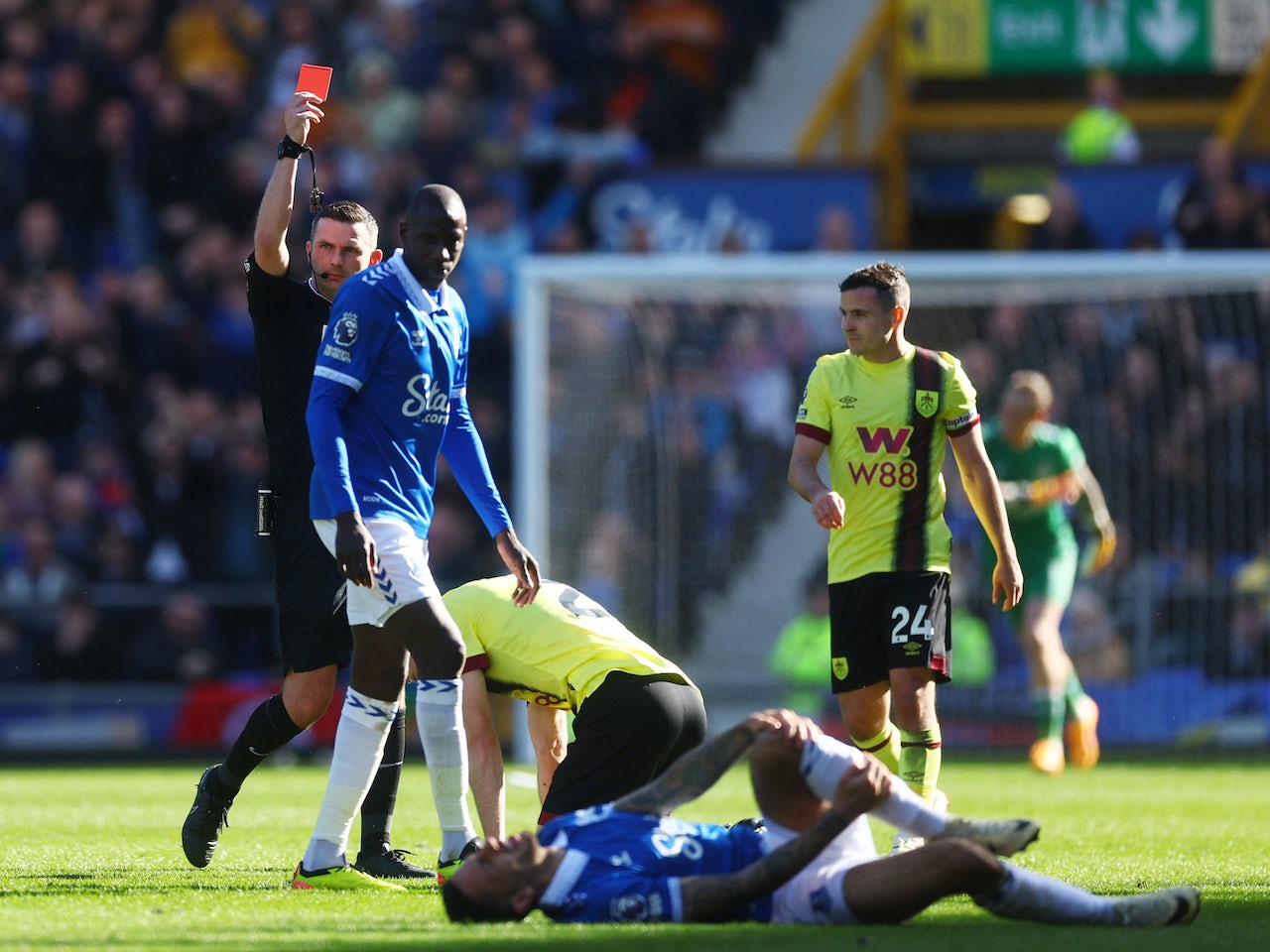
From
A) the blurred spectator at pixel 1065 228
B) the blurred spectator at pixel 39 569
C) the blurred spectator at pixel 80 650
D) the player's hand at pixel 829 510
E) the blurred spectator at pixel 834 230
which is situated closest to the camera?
the player's hand at pixel 829 510

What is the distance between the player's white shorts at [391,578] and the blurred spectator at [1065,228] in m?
11.1

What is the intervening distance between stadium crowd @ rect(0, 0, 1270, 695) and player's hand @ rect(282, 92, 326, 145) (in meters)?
9.06

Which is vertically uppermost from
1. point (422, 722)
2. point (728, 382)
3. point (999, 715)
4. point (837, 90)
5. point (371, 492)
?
point (837, 90)

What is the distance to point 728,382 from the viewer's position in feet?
56.9

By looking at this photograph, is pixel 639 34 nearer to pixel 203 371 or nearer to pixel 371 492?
pixel 203 371

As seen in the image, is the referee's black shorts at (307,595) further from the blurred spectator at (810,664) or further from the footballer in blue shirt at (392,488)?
the blurred spectator at (810,664)

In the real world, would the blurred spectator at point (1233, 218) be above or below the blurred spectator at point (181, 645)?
above

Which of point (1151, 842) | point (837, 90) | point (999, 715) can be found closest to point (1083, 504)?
point (999, 715)

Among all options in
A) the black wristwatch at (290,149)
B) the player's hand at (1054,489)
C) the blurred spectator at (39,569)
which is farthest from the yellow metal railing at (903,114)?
the black wristwatch at (290,149)

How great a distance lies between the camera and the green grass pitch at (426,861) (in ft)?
→ 17.4

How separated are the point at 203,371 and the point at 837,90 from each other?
6.38 meters

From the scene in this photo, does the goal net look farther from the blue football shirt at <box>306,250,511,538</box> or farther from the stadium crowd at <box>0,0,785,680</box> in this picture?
the blue football shirt at <box>306,250,511,538</box>

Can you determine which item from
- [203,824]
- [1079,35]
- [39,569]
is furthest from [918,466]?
[1079,35]

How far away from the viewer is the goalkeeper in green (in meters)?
12.5
